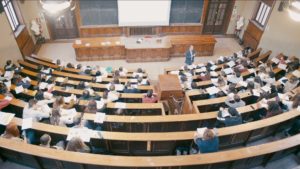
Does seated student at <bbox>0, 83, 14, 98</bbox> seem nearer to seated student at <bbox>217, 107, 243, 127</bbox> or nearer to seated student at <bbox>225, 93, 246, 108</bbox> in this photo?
seated student at <bbox>217, 107, 243, 127</bbox>

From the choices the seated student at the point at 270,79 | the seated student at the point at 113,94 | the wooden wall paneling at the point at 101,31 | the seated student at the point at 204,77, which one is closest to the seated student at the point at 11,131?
the seated student at the point at 113,94

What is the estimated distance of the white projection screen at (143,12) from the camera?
9.80m

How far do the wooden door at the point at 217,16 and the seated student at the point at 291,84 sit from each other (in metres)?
5.65

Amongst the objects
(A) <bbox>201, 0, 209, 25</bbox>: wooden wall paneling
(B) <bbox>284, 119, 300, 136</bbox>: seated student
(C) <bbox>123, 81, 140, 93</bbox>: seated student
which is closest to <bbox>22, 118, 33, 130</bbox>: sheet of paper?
(C) <bbox>123, 81, 140, 93</bbox>: seated student

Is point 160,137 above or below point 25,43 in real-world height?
above

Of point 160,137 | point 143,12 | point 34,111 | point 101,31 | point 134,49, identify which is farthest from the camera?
point 101,31

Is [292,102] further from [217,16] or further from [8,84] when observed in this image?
[8,84]

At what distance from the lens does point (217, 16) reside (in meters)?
10.9

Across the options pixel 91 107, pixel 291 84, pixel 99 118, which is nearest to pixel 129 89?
pixel 91 107

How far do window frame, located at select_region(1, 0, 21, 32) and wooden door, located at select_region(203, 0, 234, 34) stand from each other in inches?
318

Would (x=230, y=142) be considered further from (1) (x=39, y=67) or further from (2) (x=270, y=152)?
(1) (x=39, y=67)

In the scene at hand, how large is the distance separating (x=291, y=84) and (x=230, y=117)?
268 centimetres

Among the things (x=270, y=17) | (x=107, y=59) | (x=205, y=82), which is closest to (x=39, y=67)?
(x=107, y=59)

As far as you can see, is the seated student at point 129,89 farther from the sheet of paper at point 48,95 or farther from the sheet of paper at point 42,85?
the sheet of paper at point 42,85
